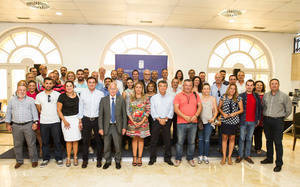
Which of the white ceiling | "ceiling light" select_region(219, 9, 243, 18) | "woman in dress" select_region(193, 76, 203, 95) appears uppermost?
the white ceiling

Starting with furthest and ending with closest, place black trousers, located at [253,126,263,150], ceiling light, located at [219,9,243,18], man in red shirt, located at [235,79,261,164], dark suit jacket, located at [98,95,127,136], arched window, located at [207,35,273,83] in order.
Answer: arched window, located at [207,35,273,83], ceiling light, located at [219,9,243,18], black trousers, located at [253,126,263,150], man in red shirt, located at [235,79,261,164], dark suit jacket, located at [98,95,127,136]

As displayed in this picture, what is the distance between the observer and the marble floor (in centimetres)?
326

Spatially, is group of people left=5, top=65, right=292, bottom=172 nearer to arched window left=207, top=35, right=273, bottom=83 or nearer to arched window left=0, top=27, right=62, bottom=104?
arched window left=0, top=27, right=62, bottom=104

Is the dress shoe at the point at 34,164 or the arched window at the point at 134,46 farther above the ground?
the arched window at the point at 134,46

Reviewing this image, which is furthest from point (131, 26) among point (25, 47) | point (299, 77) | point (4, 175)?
point (299, 77)

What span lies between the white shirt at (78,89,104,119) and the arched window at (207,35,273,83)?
17.3ft

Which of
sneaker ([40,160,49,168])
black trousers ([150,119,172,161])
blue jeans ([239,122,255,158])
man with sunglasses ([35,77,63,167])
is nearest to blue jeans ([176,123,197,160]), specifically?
black trousers ([150,119,172,161])

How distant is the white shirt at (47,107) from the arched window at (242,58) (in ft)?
18.8

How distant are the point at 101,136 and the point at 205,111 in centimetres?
202

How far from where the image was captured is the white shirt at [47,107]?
3.72m

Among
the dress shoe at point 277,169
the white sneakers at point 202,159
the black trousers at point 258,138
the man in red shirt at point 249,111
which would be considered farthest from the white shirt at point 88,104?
the black trousers at point 258,138

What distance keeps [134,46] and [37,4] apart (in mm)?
3358

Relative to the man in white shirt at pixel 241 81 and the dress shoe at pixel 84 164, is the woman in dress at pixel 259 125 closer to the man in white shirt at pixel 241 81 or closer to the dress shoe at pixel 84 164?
the man in white shirt at pixel 241 81

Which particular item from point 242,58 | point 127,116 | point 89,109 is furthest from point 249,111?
point 242,58
